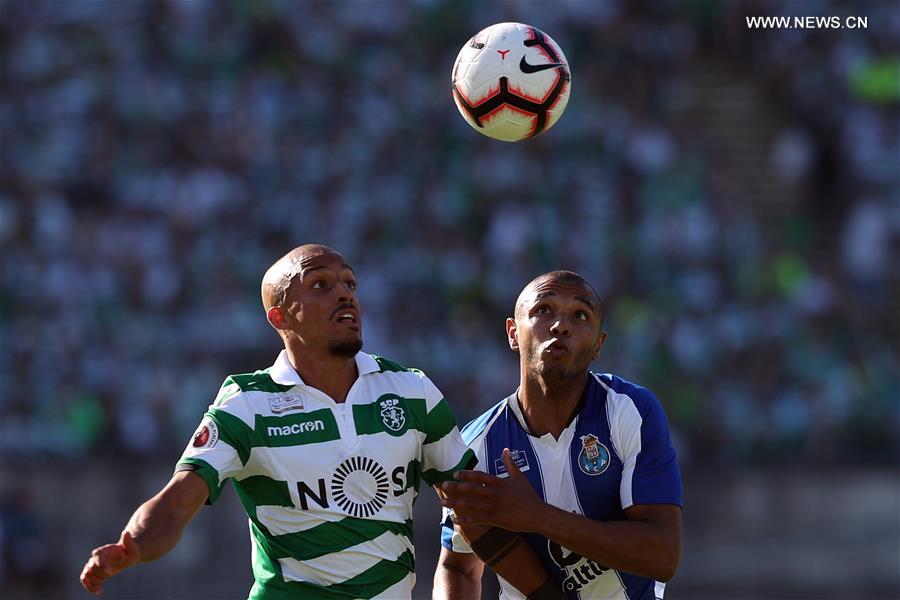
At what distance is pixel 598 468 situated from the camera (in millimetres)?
6086

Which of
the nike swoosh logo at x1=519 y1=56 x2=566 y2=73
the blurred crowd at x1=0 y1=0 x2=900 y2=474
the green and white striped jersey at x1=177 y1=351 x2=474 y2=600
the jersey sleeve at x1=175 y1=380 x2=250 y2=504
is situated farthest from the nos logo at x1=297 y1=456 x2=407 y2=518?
the blurred crowd at x1=0 y1=0 x2=900 y2=474

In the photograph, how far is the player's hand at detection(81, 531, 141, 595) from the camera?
Result: 4.80 meters

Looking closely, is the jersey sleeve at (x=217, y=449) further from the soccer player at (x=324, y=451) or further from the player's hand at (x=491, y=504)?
the player's hand at (x=491, y=504)

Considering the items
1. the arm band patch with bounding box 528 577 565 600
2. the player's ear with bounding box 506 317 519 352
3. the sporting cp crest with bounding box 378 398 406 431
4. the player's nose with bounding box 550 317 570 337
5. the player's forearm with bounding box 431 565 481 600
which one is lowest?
the arm band patch with bounding box 528 577 565 600

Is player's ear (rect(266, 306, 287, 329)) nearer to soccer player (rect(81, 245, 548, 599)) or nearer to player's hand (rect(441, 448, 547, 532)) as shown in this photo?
soccer player (rect(81, 245, 548, 599))

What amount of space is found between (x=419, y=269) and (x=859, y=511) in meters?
5.50

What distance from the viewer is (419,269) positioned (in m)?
15.6

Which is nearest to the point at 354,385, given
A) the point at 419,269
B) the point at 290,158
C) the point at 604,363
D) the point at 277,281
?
the point at 277,281

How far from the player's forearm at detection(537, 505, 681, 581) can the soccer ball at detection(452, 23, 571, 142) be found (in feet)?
7.37

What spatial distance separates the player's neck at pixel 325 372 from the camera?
5.80m

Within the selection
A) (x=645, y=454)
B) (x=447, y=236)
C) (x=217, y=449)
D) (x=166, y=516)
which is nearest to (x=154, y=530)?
(x=166, y=516)

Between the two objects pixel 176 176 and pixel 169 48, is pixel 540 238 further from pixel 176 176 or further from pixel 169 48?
pixel 169 48

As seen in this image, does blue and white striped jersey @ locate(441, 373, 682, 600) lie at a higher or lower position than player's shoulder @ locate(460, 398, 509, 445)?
lower

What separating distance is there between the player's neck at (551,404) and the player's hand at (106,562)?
2051 mm
